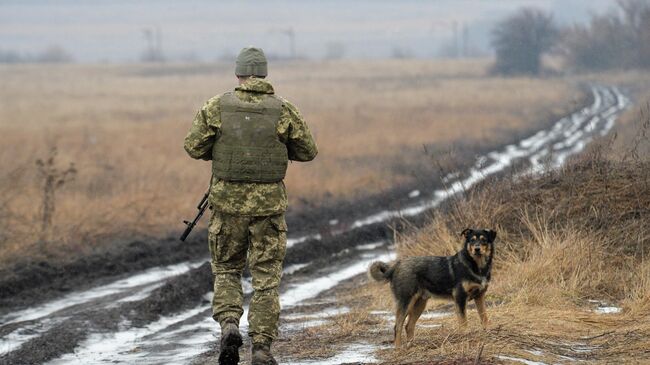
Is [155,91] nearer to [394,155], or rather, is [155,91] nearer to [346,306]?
[394,155]

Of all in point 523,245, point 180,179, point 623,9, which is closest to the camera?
point 523,245

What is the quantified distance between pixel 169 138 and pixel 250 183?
21744mm

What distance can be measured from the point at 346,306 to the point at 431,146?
62.1 ft

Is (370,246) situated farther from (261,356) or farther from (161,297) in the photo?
(261,356)

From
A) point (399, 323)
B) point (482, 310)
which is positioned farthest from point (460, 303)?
point (399, 323)

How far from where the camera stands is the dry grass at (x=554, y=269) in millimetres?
7484

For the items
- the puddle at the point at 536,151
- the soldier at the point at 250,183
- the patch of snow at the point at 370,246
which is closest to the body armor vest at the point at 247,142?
the soldier at the point at 250,183

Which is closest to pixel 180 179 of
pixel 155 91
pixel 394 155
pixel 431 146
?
pixel 394 155

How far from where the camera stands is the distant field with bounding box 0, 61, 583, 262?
57.0 feet

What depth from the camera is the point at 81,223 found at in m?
16.0

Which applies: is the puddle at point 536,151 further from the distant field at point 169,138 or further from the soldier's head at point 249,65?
the soldier's head at point 249,65

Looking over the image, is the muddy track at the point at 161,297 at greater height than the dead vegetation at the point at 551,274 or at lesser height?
lesser

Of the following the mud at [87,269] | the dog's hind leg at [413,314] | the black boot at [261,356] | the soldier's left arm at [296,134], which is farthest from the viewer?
the mud at [87,269]

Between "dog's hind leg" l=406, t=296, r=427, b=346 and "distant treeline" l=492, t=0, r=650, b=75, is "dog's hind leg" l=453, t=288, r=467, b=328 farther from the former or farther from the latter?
"distant treeline" l=492, t=0, r=650, b=75
